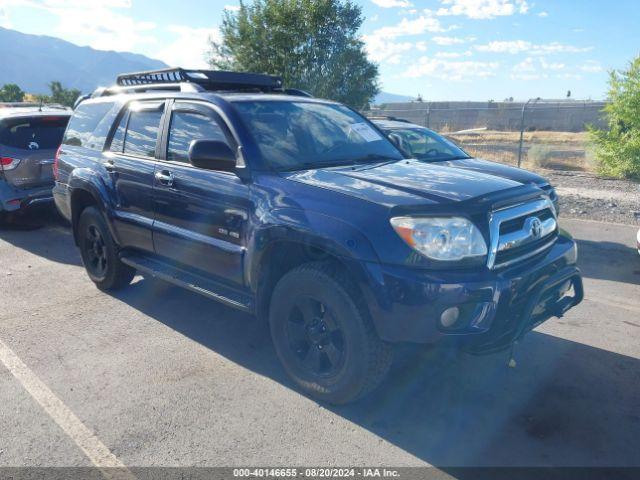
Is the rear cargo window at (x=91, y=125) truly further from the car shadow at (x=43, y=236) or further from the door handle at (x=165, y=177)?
the car shadow at (x=43, y=236)

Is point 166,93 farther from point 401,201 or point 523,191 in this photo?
point 523,191

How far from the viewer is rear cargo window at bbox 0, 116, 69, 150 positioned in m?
7.76

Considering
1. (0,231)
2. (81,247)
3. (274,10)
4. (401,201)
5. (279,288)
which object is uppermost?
(274,10)

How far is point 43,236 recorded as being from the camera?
8047mm

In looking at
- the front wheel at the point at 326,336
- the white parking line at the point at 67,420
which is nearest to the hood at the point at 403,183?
the front wheel at the point at 326,336

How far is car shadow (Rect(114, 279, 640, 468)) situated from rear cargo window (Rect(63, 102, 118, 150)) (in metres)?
2.07

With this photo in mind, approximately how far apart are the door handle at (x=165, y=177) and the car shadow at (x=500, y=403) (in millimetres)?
1267

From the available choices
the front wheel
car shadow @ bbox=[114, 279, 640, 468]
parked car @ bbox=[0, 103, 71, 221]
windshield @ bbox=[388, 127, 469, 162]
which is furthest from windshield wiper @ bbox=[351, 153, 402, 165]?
parked car @ bbox=[0, 103, 71, 221]

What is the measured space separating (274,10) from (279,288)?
31.6 feet

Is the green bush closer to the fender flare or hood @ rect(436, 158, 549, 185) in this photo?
hood @ rect(436, 158, 549, 185)

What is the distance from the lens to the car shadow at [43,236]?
7.09 metres

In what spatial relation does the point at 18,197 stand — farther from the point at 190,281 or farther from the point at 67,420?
the point at 67,420

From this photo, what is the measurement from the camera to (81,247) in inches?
223

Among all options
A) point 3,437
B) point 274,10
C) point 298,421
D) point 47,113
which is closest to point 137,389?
point 3,437
